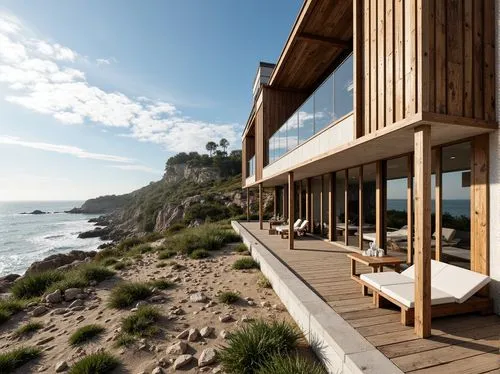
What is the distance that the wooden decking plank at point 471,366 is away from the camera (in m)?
2.56

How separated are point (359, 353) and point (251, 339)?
4.39ft

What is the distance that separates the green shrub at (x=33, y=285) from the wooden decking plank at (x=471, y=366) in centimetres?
876

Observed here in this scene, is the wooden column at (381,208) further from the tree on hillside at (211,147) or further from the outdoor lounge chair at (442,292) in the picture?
→ the tree on hillside at (211,147)

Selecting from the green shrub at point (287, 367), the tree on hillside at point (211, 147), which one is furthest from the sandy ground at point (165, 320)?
the tree on hillside at point (211, 147)

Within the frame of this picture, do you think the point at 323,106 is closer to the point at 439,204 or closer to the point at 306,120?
the point at 306,120

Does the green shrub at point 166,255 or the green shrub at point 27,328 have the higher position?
the green shrub at point 166,255

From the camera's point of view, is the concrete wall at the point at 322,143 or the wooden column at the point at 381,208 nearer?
the concrete wall at the point at 322,143

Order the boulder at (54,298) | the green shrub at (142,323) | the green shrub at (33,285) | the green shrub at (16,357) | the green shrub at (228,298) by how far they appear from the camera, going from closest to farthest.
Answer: the green shrub at (16,357) → the green shrub at (142,323) → the green shrub at (228,298) → the boulder at (54,298) → the green shrub at (33,285)

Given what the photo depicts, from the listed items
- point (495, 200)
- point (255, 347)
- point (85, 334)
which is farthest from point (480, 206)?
point (85, 334)

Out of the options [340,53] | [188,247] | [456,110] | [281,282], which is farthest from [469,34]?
[188,247]

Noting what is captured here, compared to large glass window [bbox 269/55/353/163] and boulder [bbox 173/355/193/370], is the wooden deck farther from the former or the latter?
large glass window [bbox 269/55/353/163]

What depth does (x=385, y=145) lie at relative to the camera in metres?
4.92

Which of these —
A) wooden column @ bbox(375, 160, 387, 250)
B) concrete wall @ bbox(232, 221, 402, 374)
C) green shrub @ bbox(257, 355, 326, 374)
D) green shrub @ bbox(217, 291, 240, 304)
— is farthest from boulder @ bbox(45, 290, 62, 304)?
wooden column @ bbox(375, 160, 387, 250)

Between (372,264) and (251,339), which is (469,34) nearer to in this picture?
(372,264)
